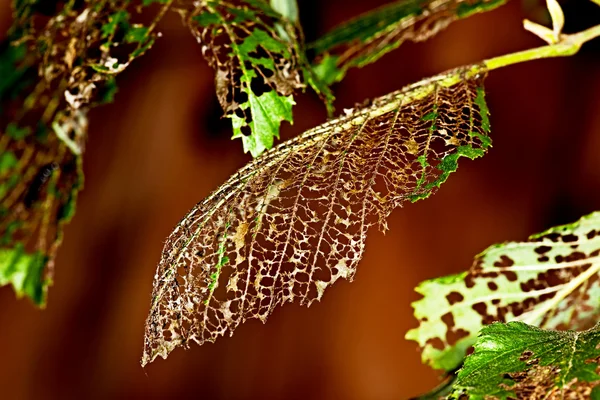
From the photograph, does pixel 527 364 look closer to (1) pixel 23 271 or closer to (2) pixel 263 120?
(2) pixel 263 120

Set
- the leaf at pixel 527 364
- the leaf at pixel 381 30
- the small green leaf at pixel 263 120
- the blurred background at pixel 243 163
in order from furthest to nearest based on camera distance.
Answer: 1. the blurred background at pixel 243 163
2. the leaf at pixel 381 30
3. the small green leaf at pixel 263 120
4. the leaf at pixel 527 364

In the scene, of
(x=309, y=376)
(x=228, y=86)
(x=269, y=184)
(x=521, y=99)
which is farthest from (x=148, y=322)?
(x=521, y=99)

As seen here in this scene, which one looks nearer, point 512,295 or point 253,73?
point 253,73

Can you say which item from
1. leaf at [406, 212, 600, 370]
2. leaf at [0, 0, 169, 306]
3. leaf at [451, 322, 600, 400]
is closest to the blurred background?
leaf at [0, 0, 169, 306]

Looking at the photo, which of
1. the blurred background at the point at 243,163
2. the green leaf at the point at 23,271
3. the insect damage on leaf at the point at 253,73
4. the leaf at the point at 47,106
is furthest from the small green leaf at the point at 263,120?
the blurred background at the point at 243,163

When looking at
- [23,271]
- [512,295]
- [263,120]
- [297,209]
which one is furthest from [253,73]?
[23,271]

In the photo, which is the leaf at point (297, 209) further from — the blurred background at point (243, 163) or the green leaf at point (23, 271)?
the blurred background at point (243, 163)
